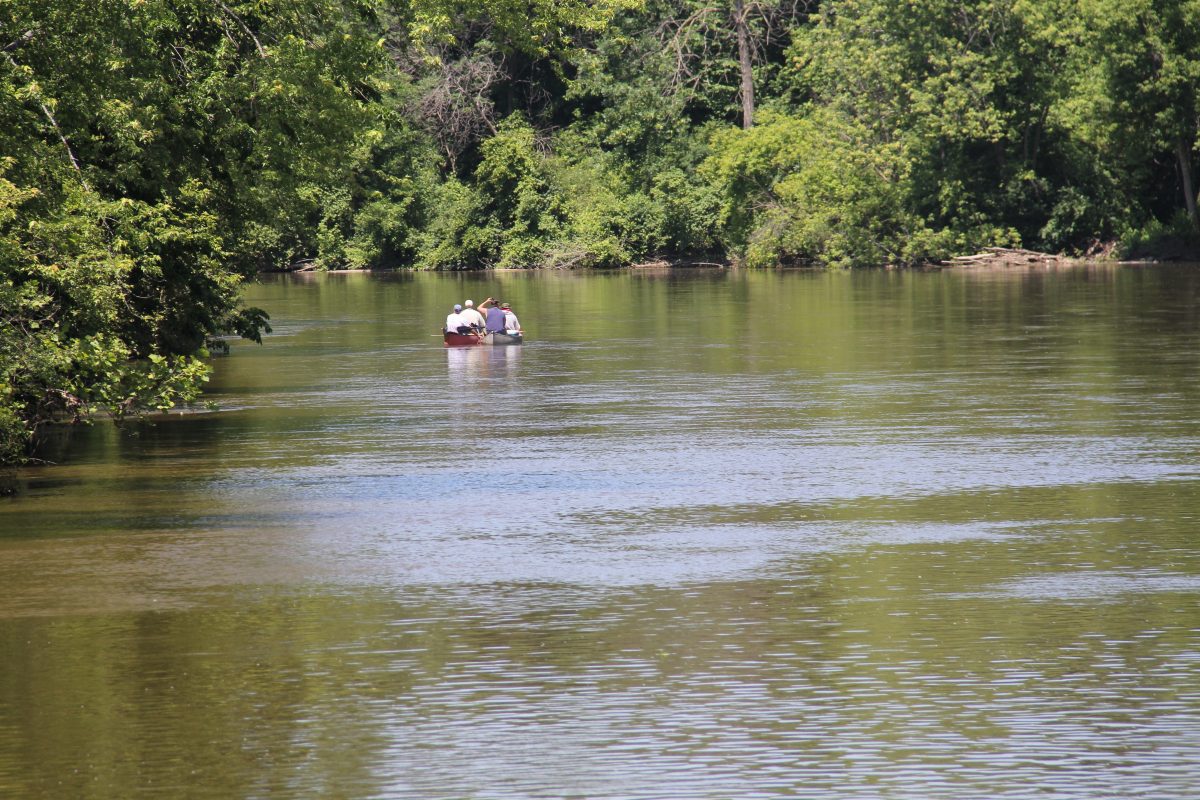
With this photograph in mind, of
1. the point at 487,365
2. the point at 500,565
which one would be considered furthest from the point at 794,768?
Answer: the point at 487,365

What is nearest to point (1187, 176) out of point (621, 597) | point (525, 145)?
point (525, 145)

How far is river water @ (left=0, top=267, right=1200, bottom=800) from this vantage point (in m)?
8.79

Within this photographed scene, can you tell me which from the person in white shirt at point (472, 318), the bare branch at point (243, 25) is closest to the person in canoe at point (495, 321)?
the person in white shirt at point (472, 318)

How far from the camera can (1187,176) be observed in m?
67.7

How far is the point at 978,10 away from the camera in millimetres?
70812

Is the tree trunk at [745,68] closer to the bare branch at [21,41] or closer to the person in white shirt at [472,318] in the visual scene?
the person in white shirt at [472,318]

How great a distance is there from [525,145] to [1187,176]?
116ft

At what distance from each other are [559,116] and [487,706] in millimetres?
89038

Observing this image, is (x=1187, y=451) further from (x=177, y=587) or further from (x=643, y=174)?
(x=643, y=174)

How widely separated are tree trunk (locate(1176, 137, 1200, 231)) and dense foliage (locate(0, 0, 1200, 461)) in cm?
13

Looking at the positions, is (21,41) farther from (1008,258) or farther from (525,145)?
(525,145)

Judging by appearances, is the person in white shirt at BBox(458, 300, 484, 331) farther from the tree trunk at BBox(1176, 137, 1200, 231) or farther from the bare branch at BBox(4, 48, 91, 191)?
the tree trunk at BBox(1176, 137, 1200, 231)

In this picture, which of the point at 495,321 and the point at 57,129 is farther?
the point at 495,321

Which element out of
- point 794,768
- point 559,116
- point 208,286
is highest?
point 559,116
